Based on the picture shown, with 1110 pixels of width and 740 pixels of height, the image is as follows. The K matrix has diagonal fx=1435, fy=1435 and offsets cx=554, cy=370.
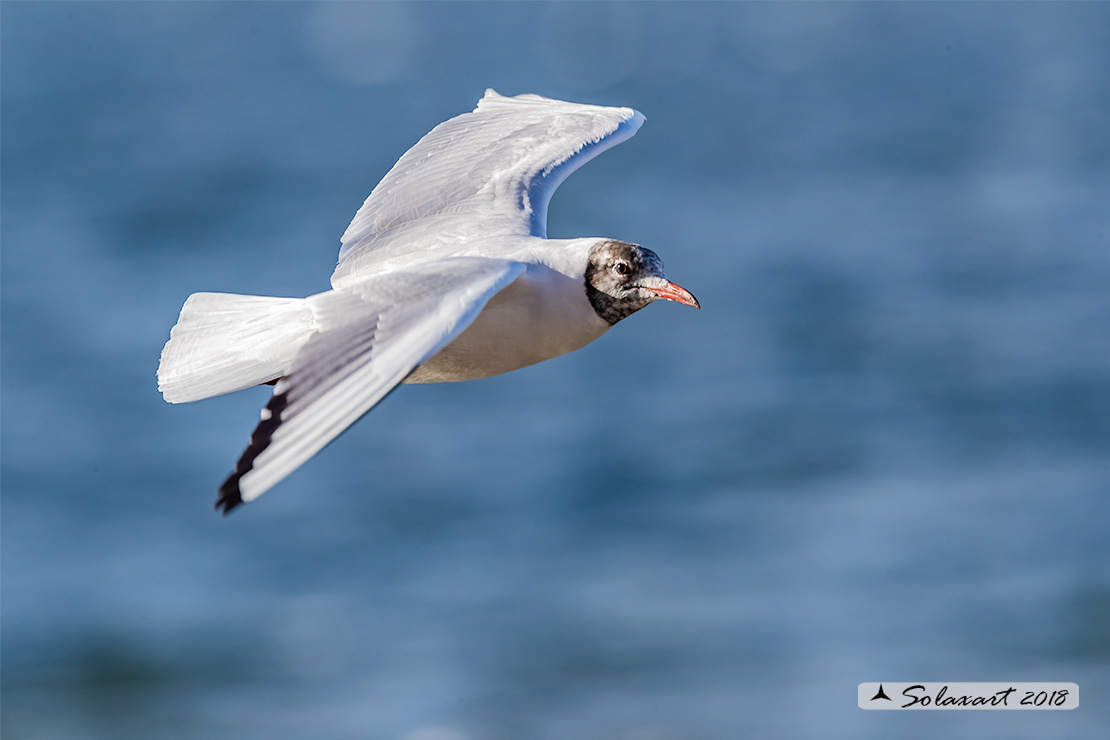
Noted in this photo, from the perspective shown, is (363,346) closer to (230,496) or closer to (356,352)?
(356,352)

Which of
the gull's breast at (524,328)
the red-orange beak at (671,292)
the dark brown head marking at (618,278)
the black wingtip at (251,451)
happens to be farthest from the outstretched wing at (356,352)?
the red-orange beak at (671,292)

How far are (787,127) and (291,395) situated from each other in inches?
773

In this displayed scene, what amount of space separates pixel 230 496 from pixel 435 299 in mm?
846

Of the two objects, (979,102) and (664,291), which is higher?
(979,102)

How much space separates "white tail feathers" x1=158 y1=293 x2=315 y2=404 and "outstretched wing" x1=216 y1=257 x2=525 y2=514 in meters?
0.42

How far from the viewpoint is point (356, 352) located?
3.55 meters

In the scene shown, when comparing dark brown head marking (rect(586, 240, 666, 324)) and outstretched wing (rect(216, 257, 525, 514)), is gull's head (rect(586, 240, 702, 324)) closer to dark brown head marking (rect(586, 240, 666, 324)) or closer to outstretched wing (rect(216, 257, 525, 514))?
dark brown head marking (rect(586, 240, 666, 324))

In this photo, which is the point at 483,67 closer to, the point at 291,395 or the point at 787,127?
the point at 787,127

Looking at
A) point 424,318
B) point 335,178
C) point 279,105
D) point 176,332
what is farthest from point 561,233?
point 424,318

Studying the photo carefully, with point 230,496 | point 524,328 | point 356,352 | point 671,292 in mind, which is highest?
point 671,292

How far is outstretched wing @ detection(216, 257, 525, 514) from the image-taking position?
3199mm

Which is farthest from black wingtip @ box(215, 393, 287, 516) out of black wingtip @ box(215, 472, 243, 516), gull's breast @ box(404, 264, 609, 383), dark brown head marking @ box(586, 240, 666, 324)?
dark brown head marking @ box(586, 240, 666, 324)

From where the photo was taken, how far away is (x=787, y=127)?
22203 millimetres

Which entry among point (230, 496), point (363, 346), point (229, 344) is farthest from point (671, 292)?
point (230, 496)
